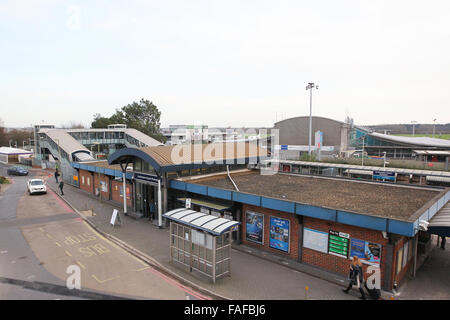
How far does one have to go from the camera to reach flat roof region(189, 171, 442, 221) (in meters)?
12.1

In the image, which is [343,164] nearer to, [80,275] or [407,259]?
[407,259]

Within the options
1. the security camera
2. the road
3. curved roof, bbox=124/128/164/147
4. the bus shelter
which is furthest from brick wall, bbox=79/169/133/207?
curved roof, bbox=124/128/164/147

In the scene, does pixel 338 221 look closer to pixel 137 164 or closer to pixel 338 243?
pixel 338 243

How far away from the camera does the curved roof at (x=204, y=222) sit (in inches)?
437

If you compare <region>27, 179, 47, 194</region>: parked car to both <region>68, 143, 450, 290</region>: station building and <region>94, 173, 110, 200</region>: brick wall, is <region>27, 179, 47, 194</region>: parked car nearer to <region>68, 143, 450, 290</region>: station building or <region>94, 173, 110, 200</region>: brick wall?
<region>94, 173, 110, 200</region>: brick wall

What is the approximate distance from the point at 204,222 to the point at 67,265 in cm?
635

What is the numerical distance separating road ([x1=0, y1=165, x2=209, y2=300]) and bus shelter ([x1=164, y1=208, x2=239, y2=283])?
113 cm

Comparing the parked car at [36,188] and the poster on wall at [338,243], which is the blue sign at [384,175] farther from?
the parked car at [36,188]

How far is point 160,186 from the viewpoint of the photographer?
59.1 ft

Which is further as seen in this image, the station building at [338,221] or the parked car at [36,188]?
the parked car at [36,188]

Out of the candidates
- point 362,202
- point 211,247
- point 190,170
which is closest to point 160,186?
point 190,170

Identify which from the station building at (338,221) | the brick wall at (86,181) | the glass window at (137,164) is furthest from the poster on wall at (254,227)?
the brick wall at (86,181)

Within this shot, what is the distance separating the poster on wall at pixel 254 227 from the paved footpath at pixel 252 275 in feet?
1.85
